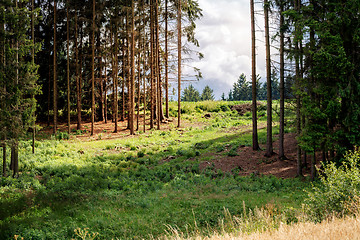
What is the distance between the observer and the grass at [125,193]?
7.59 metres

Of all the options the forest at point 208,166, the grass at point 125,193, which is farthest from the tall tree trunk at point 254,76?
the grass at point 125,193

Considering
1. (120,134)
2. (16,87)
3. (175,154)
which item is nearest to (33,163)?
(16,87)

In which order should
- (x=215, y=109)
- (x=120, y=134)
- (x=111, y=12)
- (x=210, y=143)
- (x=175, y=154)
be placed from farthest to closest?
(x=215, y=109) < (x=111, y=12) < (x=120, y=134) < (x=210, y=143) < (x=175, y=154)

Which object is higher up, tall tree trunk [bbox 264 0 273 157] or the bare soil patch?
tall tree trunk [bbox 264 0 273 157]

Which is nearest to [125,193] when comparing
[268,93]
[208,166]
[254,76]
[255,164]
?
[208,166]

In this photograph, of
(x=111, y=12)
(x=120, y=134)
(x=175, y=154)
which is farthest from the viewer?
(x=111, y=12)

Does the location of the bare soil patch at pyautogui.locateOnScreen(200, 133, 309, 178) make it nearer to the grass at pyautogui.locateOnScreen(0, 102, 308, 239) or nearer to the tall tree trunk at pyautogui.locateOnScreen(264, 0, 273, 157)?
the tall tree trunk at pyautogui.locateOnScreen(264, 0, 273, 157)

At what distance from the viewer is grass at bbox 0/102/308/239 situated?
7594 millimetres

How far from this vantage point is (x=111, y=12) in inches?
1124

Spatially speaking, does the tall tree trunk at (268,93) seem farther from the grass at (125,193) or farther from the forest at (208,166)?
the grass at (125,193)

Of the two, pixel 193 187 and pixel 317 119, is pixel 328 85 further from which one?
pixel 193 187

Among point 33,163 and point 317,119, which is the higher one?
point 317,119

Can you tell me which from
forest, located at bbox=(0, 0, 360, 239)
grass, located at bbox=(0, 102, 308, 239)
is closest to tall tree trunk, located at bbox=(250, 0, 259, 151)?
forest, located at bbox=(0, 0, 360, 239)

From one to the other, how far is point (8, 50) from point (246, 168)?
44.1 feet
